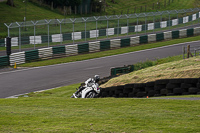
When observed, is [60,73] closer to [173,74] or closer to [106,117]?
[173,74]

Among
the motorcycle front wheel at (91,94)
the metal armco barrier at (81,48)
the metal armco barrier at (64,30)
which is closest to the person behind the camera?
the motorcycle front wheel at (91,94)

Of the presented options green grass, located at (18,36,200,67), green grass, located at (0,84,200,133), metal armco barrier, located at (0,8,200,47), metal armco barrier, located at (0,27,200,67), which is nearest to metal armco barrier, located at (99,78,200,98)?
green grass, located at (0,84,200,133)

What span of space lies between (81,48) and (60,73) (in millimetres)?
8232

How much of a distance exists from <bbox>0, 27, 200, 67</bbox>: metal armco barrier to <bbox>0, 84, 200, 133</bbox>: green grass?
56.3 ft

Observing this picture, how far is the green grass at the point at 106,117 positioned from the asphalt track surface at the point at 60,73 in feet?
28.4

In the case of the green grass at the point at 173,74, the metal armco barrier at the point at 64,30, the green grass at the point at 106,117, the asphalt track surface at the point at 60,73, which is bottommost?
the asphalt track surface at the point at 60,73

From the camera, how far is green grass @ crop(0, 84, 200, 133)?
21.6ft

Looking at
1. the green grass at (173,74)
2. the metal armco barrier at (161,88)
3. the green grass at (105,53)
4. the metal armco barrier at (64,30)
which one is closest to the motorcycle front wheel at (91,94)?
the metal armco barrier at (161,88)

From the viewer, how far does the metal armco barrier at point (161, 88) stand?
1082cm

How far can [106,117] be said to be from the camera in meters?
7.61

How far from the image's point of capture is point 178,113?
24.9 feet

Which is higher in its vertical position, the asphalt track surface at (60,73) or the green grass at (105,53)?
the green grass at (105,53)

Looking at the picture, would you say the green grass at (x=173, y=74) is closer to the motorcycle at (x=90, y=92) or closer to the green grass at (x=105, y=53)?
the motorcycle at (x=90, y=92)

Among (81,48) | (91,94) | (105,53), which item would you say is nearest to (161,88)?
(91,94)
